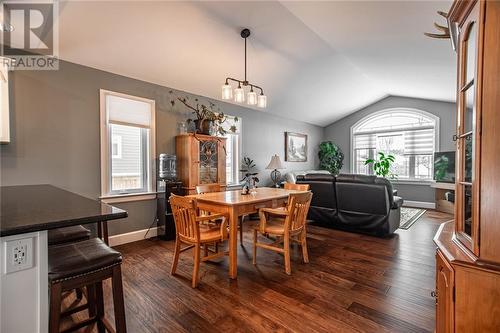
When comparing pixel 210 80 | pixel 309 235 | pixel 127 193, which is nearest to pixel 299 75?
pixel 210 80

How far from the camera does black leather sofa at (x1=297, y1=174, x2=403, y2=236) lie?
389 centimetres

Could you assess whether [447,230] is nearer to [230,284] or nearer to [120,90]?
[230,284]

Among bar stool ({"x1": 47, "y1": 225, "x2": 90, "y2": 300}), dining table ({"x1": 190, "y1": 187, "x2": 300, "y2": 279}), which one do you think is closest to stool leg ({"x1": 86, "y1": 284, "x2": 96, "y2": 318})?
bar stool ({"x1": 47, "y1": 225, "x2": 90, "y2": 300})

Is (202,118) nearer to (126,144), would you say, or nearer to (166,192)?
(126,144)

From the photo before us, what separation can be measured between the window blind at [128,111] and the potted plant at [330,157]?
5.72 meters

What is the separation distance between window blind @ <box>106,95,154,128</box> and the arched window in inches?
255

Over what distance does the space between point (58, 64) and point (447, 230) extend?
426cm

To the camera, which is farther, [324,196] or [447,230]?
[324,196]

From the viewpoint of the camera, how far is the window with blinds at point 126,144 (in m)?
3.45

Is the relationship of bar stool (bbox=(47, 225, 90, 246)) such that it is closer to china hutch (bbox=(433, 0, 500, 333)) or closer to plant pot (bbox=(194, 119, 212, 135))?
china hutch (bbox=(433, 0, 500, 333))

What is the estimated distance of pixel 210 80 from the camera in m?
4.30

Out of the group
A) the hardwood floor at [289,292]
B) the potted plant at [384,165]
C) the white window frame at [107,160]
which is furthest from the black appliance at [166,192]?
the potted plant at [384,165]

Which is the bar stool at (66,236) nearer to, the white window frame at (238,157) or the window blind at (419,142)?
the white window frame at (238,157)

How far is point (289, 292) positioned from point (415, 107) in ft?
22.5
